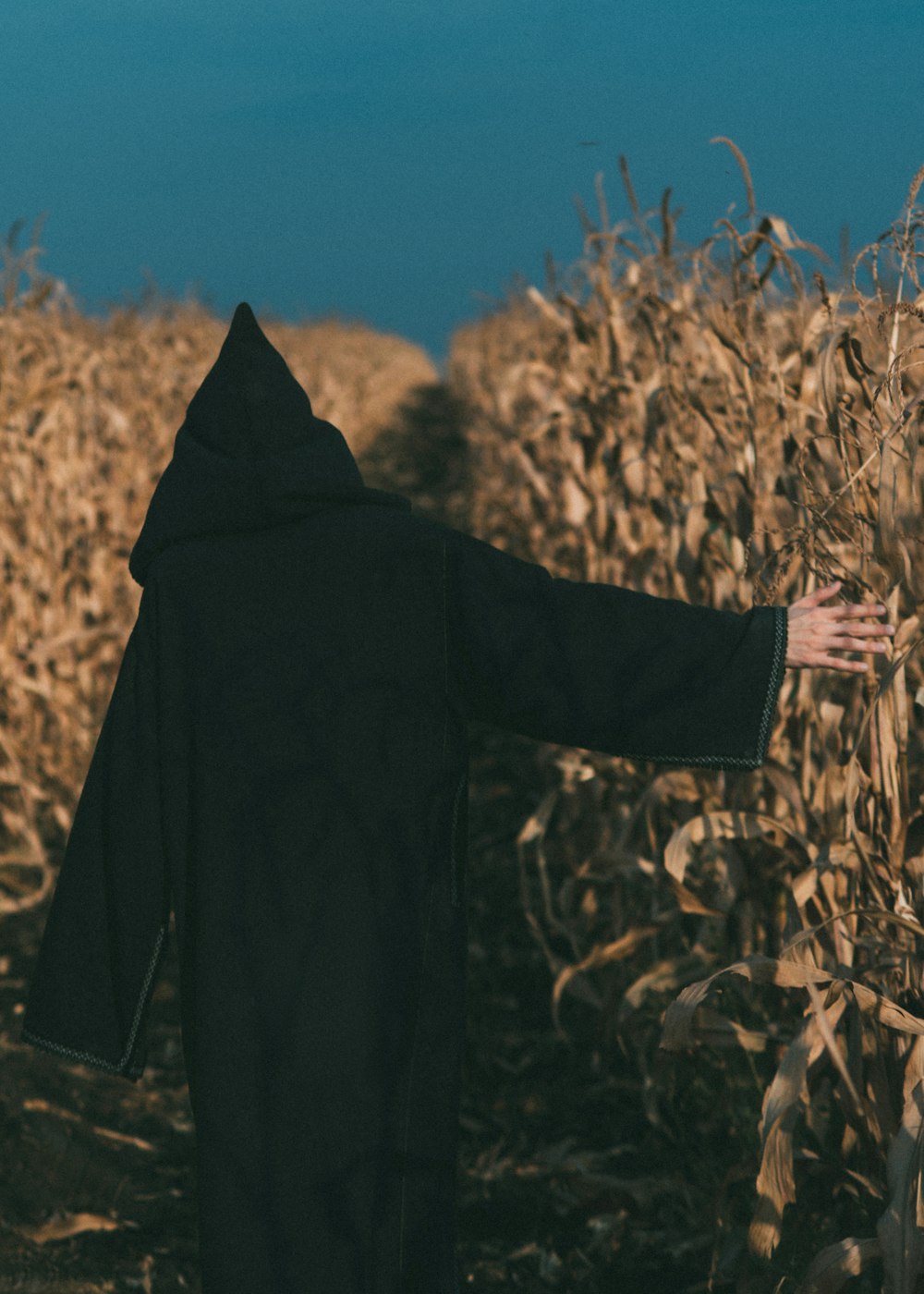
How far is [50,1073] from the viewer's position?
4121 mm

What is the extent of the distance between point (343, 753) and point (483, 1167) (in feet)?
6.44

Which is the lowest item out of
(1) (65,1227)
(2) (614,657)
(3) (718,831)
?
(1) (65,1227)

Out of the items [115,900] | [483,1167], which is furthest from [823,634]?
[483,1167]

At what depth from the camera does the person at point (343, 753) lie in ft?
7.42

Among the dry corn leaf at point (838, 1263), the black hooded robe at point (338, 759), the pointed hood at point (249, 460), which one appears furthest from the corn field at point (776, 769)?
the pointed hood at point (249, 460)

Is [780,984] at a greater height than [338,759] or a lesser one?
lesser

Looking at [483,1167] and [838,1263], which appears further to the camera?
[483,1167]

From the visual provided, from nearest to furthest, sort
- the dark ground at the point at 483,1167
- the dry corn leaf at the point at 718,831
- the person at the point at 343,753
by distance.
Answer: the person at the point at 343,753
the dry corn leaf at the point at 718,831
the dark ground at the point at 483,1167

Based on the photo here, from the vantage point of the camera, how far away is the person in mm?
2262

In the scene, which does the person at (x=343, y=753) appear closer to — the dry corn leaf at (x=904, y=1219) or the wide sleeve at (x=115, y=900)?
the wide sleeve at (x=115, y=900)

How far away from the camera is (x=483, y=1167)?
12.2 ft

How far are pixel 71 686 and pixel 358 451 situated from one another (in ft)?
32.9

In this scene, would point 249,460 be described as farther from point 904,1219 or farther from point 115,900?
point 904,1219

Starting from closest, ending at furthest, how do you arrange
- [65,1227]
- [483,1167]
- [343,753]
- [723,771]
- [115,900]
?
[343,753]
[115,900]
[723,771]
[65,1227]
[483,1167]
